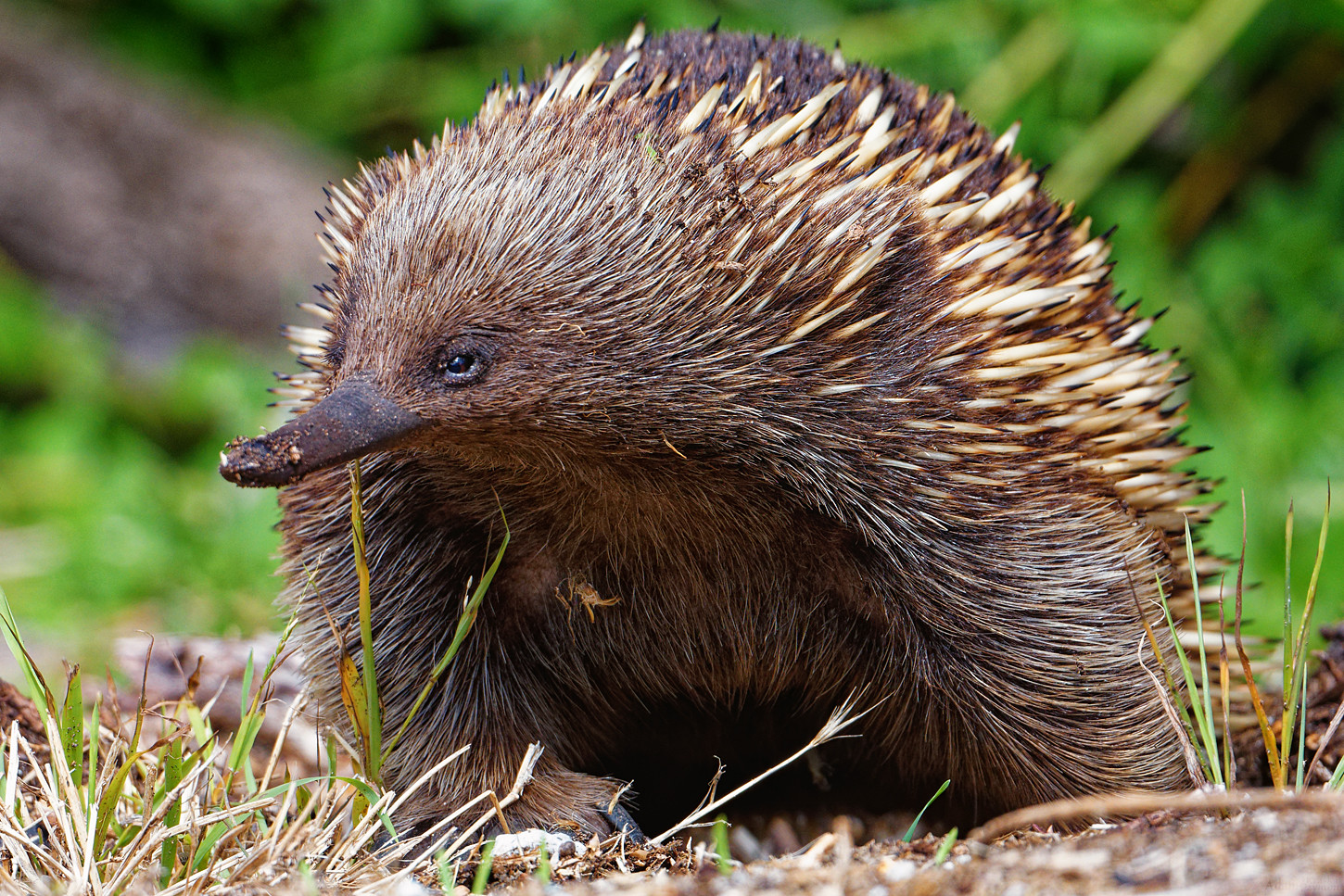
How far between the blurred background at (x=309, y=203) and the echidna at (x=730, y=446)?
80.5 inches

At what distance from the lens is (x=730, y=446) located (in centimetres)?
245

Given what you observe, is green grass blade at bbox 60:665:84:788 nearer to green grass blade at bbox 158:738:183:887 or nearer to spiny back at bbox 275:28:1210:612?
green grass blade at bbox 158:738:183:887

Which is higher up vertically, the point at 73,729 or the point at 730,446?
the point at 730,446

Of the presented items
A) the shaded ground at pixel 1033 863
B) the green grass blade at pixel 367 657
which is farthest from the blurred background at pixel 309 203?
the shaded ground at pixel 1033 863

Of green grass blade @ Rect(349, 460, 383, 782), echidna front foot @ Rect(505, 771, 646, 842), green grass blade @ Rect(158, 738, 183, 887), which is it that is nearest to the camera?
green grass blade @ Rect(158, 738, 183, 887)

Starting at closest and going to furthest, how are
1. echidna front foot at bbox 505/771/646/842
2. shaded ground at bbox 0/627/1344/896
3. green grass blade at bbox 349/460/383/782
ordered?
shaded ground at bbox 0/627/1344/896 → green grass blade at bbox 349/460/383/782 → echidna front foot at bbox 505/771/646/842

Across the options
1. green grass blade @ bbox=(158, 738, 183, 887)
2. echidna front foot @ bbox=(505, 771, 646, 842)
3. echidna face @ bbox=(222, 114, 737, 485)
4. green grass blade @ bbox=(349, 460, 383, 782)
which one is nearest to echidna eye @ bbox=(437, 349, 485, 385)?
echidna face @ bbox=(222, 114, 737, 485)

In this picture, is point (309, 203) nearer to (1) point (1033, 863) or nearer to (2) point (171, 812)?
(2) point (171, 812)

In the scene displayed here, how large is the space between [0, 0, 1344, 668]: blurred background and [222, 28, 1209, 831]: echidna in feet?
6.70

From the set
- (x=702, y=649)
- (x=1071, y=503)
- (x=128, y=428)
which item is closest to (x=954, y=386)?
(x=1071, y=503)

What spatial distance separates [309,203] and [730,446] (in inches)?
246

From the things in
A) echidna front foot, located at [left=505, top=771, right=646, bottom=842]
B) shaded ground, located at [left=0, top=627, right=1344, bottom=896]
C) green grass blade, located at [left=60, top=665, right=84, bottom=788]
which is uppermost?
green grass blade, located at [left=60, top=665, right=84, bottom=788]

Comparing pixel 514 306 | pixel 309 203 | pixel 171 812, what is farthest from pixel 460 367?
pixel 309 203

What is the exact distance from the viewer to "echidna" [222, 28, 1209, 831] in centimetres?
230
